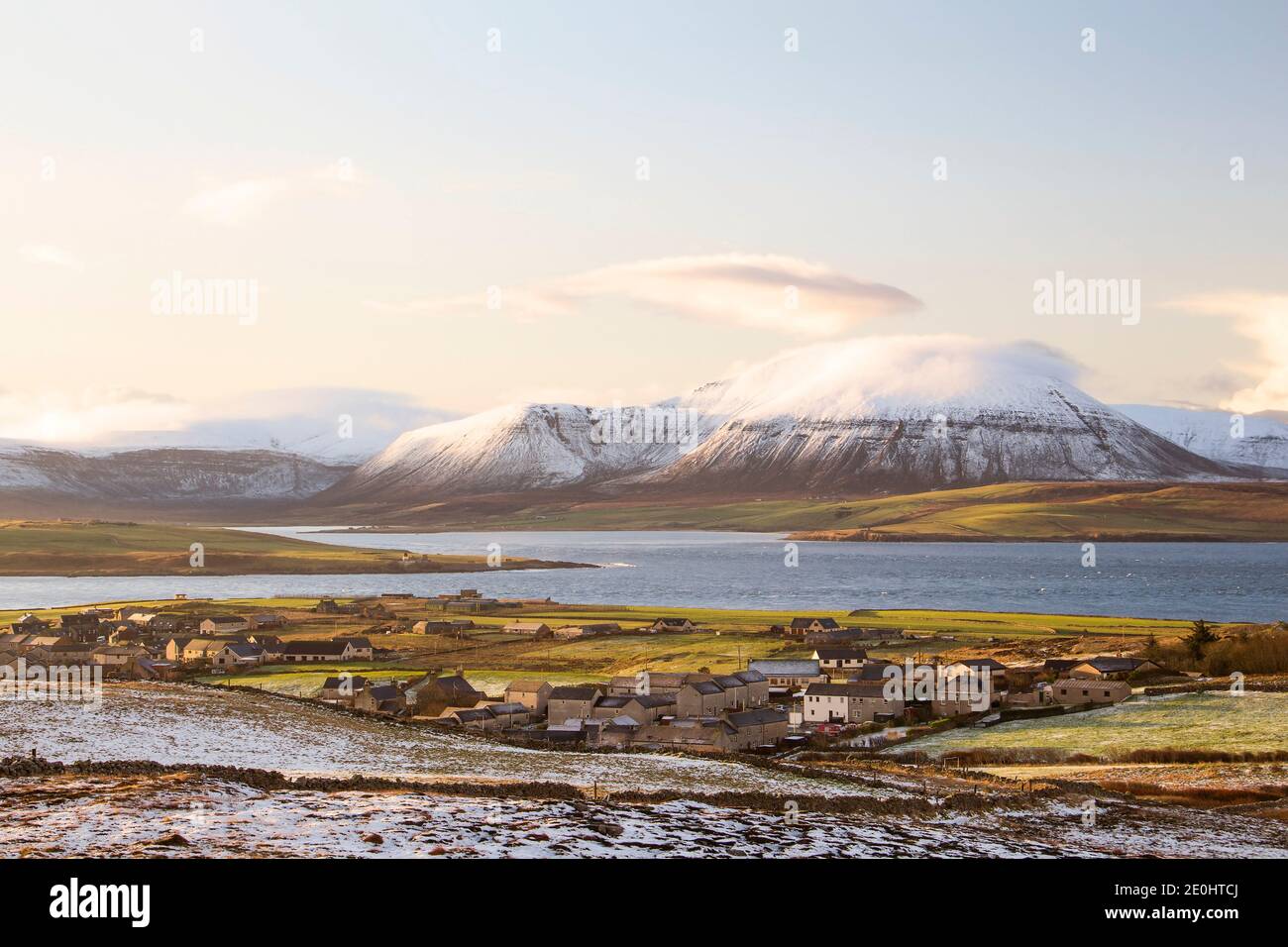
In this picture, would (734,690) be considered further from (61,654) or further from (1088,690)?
(61,654)

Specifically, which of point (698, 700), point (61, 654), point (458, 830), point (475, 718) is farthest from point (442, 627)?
point (458, 830)

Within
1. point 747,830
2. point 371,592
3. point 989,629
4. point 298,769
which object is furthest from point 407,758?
point 371,592

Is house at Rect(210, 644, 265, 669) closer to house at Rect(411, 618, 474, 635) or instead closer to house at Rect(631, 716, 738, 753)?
house at Rect(411, 618, 474, 635)

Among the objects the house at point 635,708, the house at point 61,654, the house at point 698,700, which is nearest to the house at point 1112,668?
the house at point 698,700

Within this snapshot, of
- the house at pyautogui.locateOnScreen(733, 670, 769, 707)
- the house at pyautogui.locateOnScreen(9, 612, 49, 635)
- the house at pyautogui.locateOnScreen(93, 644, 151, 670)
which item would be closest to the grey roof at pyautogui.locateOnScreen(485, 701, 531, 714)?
the house at pyautogui.locateOnScreen(733, 670, 769, 707)
